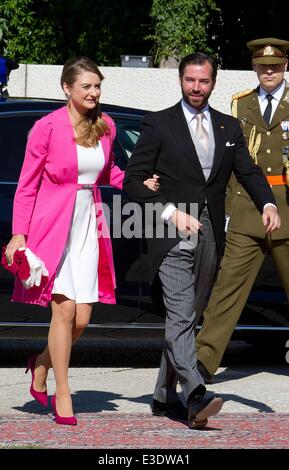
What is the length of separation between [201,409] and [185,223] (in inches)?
32.9

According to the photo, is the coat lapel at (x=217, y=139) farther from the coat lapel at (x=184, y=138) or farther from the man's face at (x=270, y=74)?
the man's face at (x=270, y=74)

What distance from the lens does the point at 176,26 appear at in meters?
18.2

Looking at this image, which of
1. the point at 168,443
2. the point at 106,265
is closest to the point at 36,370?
the point at 106,265

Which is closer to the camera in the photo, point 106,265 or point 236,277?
point 106,265

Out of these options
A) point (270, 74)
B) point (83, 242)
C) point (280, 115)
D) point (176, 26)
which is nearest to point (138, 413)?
point (83, 242)

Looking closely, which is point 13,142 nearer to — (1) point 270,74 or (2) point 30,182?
(1) point 270,74

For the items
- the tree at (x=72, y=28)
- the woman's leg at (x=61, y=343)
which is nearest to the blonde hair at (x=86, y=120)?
the woman's leg at (x=61, y=343)

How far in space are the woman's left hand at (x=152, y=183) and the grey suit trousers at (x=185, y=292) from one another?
27 cm

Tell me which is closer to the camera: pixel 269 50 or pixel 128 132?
pixel 269 50

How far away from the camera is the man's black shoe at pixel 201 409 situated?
21.7ft

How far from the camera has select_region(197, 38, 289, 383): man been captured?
779 cm

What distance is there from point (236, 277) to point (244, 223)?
0.94ft

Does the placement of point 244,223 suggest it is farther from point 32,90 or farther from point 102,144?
point 32,90

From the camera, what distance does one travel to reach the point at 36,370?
716cm
